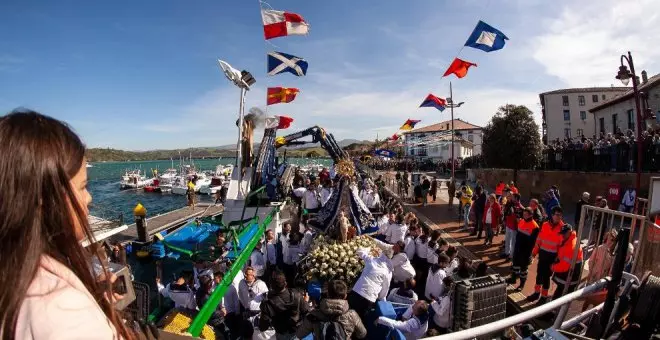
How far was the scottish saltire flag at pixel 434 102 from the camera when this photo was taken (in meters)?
23.1

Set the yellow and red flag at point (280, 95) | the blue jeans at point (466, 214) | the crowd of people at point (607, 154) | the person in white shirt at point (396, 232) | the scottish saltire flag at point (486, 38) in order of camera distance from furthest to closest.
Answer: the yellow and red flag at point (280, 95) → the crowd of people at point (607, 154) → the blue jeans at point (466, 214) → the scottish saltire flag at point (486, 38) → the person in white shirt at point (396, 232)

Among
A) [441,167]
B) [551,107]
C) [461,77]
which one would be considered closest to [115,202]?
[441,167]

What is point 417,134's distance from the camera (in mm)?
68562

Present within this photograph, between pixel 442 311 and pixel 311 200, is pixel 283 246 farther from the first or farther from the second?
pixel 442 311

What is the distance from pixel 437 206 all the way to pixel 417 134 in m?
50.4

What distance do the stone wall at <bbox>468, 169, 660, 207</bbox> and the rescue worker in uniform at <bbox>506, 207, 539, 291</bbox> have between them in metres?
8.07

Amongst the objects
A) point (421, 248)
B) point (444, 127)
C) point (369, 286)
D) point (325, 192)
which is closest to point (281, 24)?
point (325, 192)

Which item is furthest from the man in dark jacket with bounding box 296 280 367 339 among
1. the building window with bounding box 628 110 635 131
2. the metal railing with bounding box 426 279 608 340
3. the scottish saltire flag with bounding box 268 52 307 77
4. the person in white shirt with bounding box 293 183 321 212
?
the building window with bounding box 628 110 635 131

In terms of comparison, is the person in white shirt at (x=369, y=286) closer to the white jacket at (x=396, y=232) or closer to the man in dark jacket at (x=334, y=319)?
the man in dark jacket at (x=334, y=319)

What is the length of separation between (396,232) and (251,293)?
4969 millimetres

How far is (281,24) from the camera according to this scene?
43.9 ft

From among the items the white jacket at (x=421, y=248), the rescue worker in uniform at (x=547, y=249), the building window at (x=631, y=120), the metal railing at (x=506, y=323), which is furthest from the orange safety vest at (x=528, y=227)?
the building window at (x=631, y=120)

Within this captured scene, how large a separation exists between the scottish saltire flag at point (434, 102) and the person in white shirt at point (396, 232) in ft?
48.5

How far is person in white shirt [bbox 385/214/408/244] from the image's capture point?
9961 mm
